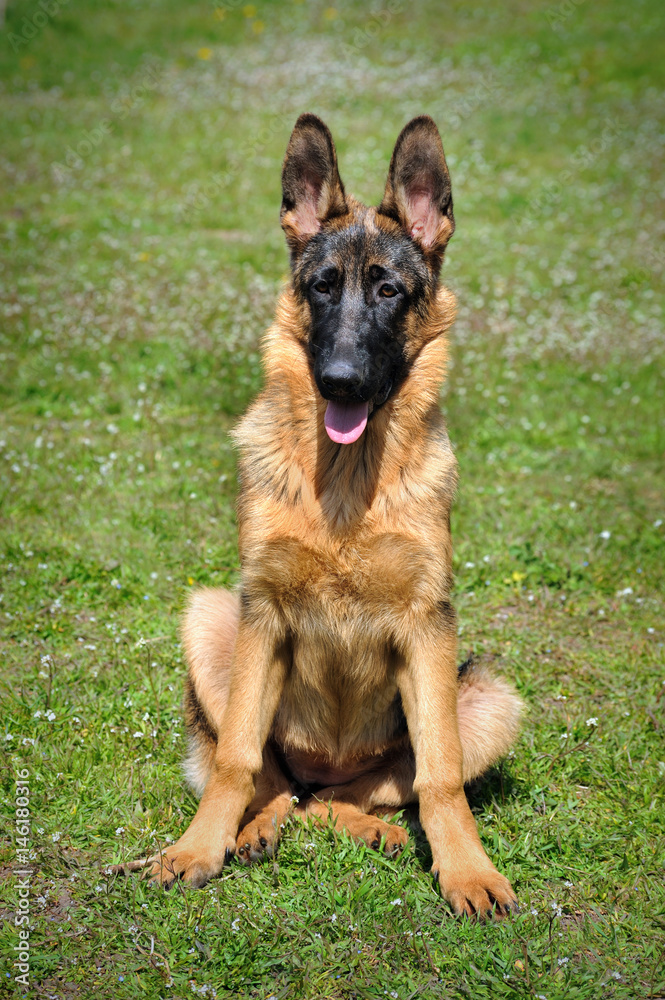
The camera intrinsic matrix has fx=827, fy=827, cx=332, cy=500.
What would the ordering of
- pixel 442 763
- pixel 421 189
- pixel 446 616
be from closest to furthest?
1. pixel 442 763
2. pixel 446 616
3. pixel 421 189

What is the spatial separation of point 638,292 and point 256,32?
14740 mm

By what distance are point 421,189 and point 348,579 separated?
6.15 ft

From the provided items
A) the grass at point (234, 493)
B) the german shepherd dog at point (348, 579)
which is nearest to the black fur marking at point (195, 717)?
the german shepherd dog at point (348, 579)

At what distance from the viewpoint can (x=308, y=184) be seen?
394cm

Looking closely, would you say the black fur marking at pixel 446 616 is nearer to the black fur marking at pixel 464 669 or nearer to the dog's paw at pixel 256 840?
the black fur marking at pixel 464 669

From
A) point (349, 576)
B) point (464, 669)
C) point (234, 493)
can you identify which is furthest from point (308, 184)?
point (234, 493)

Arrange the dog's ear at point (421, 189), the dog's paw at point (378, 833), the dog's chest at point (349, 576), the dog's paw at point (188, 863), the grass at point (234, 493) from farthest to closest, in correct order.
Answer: the dog's ear at point (421, 189) < the dog's paw at point (378, 833) < the dog's chest at point (349, 576) < the dog's paw at point (188, 863) < the grass at point (234, 493)

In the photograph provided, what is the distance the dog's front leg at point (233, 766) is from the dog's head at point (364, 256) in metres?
1.02

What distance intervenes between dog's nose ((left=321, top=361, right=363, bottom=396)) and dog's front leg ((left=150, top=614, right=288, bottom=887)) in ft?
3.54

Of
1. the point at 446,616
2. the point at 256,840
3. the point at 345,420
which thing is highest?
the point at 345,420

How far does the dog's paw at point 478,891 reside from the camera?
10.5 ft

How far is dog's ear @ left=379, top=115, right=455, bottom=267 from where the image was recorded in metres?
3.73

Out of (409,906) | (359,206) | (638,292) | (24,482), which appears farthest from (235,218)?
(409,906)

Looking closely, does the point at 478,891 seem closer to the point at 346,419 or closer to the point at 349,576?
the point at 349,576
